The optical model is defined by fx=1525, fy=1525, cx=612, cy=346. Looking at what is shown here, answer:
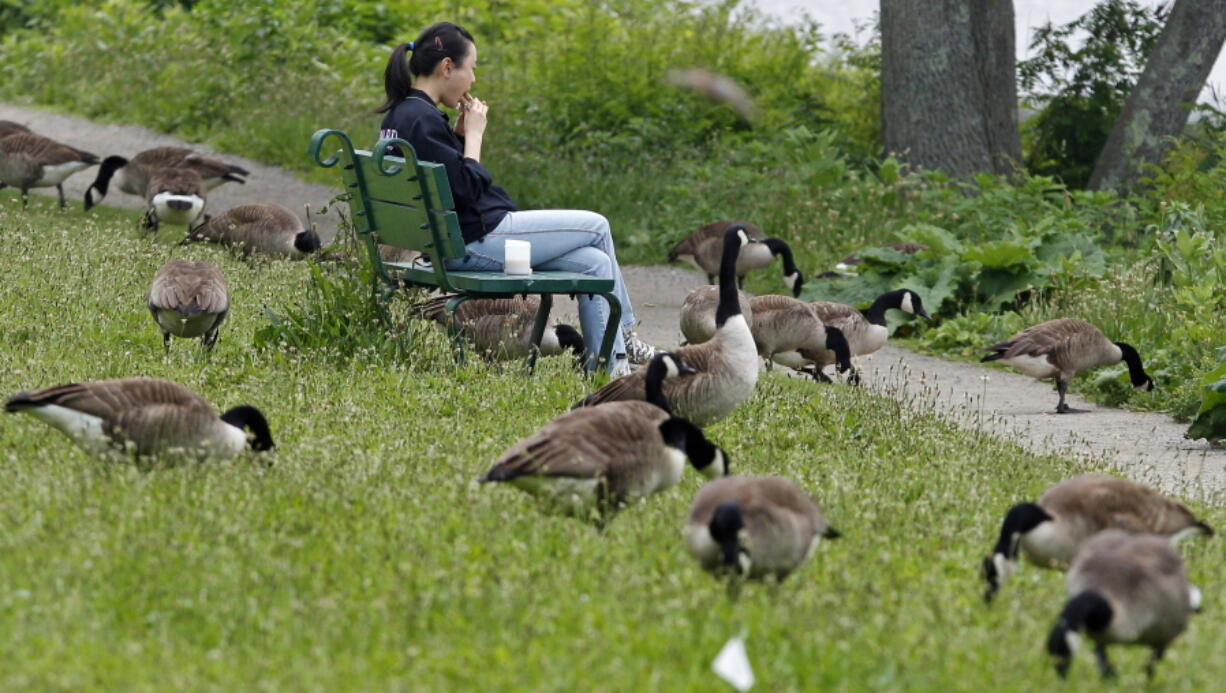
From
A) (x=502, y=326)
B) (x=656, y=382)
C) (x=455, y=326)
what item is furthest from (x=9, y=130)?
(x=656, y=382)

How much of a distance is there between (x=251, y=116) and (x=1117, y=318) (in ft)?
44.2

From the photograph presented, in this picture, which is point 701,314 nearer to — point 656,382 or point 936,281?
point 936,281

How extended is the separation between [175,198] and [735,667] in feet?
39.6

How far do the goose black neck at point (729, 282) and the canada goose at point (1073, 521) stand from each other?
240cm

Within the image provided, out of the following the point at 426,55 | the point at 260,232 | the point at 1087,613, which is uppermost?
the point at 426,55

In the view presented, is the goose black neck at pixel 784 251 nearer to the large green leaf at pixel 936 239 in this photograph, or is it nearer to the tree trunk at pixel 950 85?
the large green leaf at pixel 936 239

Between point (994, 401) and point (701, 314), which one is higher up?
point (701, 314)

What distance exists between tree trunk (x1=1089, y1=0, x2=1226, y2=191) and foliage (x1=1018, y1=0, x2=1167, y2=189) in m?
1.44

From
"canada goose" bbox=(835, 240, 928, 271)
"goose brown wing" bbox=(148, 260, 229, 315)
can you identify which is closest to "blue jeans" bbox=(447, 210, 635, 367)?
"goose brown wing" bbox=(148, 260, 229, 315)

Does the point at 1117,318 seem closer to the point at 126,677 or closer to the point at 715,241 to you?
the point at 715,241

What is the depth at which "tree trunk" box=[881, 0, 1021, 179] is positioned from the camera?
55.4 feet

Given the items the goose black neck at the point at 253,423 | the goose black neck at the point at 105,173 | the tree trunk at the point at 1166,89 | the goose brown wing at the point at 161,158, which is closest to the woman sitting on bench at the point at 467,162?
the goose black neck at the point at 253,423

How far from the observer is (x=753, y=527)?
16.6 ft

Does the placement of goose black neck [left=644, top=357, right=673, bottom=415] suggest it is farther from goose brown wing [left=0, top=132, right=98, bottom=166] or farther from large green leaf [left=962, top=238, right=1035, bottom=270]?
goose brown wing [left=0, top=132, right=98, bottom=166]
